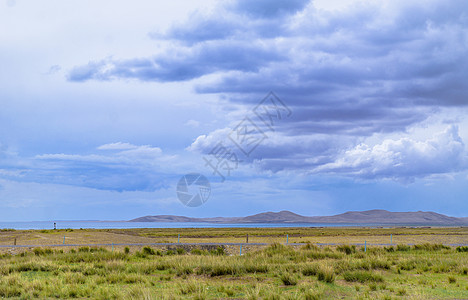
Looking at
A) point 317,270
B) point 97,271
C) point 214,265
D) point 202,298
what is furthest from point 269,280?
point 97,271

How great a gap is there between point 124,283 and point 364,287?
8.82 metres

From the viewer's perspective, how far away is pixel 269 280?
17266 mm

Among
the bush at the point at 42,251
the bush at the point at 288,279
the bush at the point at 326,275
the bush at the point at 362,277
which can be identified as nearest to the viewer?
the bush at the point at 288,279

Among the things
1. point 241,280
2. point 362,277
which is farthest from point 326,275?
point 241,280

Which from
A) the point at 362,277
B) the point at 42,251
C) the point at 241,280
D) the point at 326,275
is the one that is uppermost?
the point at 326,275

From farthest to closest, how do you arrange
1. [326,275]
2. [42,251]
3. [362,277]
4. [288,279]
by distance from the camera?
[42,251] < [362,277] < [326,275] < [288,279]

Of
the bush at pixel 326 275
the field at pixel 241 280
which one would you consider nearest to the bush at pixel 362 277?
the field at pixel 241 280

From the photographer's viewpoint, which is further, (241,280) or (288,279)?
(241,280)

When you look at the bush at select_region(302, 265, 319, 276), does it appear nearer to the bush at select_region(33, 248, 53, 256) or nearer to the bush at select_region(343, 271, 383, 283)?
the bush at select_region(343, 271, 383, 283)

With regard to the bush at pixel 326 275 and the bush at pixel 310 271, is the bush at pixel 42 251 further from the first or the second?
→ the bush at pixel 326 275

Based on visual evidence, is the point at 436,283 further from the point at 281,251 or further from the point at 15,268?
the point at 15,268

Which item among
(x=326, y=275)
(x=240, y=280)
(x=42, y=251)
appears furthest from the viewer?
(x=42, y=251)

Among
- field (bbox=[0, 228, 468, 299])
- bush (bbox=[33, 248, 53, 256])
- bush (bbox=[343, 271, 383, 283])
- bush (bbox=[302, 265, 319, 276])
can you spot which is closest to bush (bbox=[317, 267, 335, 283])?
field (bbox=[0, 228, 468, 299])

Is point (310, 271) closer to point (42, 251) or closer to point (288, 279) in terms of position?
point (288, 279)
